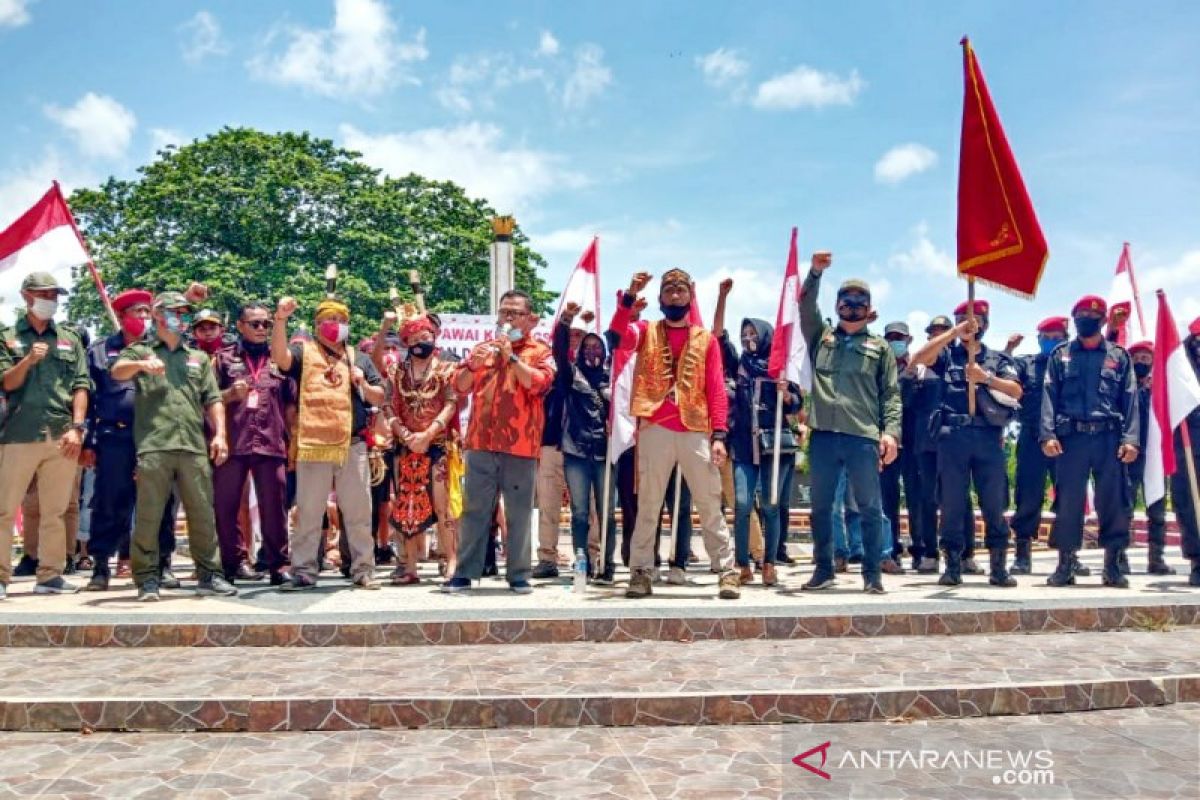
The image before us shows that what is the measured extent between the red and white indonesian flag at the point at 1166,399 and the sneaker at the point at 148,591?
7865mm

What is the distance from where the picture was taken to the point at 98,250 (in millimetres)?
32688

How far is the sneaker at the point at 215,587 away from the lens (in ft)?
24.1

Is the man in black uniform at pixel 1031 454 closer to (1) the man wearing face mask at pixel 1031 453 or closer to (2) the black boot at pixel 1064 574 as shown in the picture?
(1) the man wearing face mask at pixel 1031 453

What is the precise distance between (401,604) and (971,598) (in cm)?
411

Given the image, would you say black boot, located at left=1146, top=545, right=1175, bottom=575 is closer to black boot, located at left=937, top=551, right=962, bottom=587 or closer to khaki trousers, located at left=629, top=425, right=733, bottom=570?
black boot, located at left=937, top=551, right=962, bottom=587

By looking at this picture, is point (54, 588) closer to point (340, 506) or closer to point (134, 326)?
point (134, 326)

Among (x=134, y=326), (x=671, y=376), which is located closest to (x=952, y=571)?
(x=671, y=376)

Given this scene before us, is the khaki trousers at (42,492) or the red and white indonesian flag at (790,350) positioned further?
the red and white indonesian flag at (790,350)

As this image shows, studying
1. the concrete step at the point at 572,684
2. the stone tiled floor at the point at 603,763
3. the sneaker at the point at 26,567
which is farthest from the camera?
the sneaker at the point at 26,567

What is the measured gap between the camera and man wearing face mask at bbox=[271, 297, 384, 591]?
7.51m

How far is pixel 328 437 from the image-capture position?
24.7ft

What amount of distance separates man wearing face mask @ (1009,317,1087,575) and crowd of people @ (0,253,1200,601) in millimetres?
33

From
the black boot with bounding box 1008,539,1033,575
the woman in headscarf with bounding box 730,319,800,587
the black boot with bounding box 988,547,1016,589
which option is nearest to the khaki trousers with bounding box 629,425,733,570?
the woman in headscarf with bounding box 730,319,800,587

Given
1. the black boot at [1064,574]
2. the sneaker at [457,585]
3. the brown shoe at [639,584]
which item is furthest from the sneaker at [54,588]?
the black boot at [1064,574]
